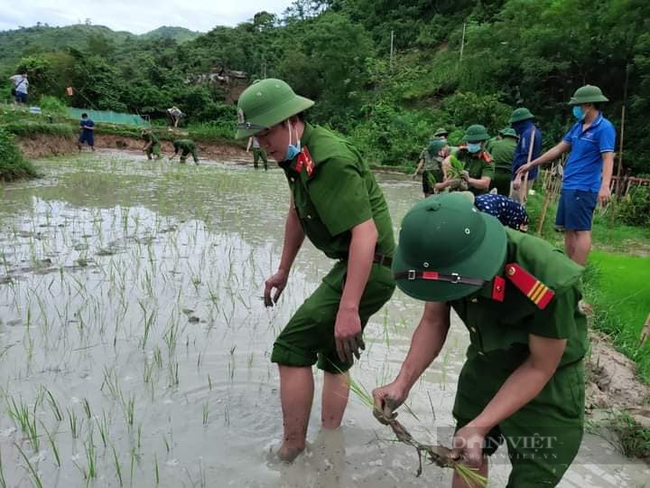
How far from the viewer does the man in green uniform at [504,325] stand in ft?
3.98

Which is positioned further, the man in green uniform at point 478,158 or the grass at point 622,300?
the man in green uniform at point 478,158

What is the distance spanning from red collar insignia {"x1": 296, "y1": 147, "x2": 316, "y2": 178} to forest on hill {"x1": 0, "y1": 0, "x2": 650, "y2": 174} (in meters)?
16.2

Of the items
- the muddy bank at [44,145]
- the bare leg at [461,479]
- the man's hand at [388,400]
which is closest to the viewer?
the man's hand at [388,400]

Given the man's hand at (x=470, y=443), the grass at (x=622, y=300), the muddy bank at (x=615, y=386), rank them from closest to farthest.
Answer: the man's hand at (x=470, y=443) < the muddy bank at (x=615, y=386) < the grass at (x=622, y=300)

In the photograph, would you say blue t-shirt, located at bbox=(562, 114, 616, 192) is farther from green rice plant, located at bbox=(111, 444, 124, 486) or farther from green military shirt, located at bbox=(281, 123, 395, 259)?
green rice plant, located at bbox=(111, 444, 124, 486)

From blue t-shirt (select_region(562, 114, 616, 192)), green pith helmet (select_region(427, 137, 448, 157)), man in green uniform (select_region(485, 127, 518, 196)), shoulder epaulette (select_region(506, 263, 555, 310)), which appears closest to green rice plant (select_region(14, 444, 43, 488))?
shoulder epaulette (select_region(506, 263, 555, 310))

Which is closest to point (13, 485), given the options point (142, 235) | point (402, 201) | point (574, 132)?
point (142, 235)

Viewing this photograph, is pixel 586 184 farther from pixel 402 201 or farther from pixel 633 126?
pixel 633 126

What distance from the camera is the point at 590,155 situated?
4.10 meters

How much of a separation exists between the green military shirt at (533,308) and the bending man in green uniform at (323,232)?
0.55 m

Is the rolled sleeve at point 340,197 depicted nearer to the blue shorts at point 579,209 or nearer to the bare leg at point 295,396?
the bare leg at point 295,396

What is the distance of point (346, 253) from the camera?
2039 mm

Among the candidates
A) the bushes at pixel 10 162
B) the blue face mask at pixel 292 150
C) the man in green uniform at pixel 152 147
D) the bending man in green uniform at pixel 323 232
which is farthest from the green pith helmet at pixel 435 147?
the man in green uniform at pixel 152 147

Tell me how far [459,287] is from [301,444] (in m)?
1.31
